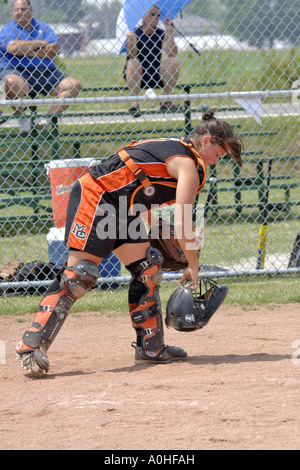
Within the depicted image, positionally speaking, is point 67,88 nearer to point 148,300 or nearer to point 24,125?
point 24,125

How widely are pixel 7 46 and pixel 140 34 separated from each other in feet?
5.57

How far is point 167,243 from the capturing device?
429cm

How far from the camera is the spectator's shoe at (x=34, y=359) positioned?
154 inches

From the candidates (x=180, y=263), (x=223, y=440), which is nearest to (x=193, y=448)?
(x=223, y=440)

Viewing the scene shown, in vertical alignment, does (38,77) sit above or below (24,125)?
above

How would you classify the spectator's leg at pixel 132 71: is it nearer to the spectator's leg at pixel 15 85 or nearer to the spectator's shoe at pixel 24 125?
the spectator's leg at pixel 15 85

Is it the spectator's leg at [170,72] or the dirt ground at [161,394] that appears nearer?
the dirt ground at [161,394]

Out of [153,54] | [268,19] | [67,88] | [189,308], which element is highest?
[268,19]

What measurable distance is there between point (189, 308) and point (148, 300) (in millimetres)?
261

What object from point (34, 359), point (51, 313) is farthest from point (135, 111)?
point (34, 359)

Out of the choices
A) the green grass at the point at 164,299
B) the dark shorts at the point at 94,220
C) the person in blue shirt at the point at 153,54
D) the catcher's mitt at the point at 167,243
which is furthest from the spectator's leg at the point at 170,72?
the dark shorts at the point at 94,220

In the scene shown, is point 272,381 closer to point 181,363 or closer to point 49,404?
point 181,363

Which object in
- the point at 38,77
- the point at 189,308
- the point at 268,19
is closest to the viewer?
the point at 189,308

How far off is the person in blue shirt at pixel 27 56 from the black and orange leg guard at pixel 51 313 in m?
4.20
